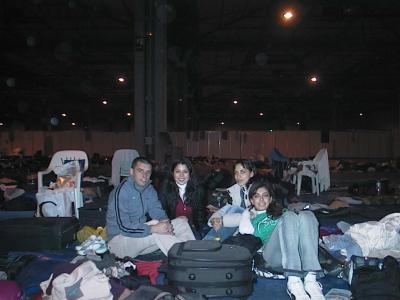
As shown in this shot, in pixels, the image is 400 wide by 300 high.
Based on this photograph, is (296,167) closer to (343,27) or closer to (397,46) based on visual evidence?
(343,27)

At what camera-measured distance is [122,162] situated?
891 centimetres

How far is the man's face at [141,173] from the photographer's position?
4352 millimetres

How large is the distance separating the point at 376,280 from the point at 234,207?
1746 millimetres

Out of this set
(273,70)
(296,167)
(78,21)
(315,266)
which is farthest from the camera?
(273,70)

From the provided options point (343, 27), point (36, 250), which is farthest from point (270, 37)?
point (36, 250)

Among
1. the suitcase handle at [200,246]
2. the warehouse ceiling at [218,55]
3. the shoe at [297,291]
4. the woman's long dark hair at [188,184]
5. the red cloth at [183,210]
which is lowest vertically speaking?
the shoe at [297,291]

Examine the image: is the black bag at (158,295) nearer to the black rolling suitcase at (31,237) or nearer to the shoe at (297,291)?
the shoe at (297,291)

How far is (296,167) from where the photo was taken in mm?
10250

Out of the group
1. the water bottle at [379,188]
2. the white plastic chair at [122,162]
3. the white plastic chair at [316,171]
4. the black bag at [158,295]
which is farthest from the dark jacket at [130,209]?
the water bottle at [379,188]

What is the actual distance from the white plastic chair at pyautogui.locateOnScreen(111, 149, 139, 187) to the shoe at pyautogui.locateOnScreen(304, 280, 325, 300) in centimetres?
580

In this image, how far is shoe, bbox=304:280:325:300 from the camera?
3377mm

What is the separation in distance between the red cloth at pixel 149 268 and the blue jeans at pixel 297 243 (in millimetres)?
1086

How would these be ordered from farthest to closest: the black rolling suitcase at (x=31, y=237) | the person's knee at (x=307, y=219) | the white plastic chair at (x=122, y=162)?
the white plastic chair at (x=122, y=162)
the black rolling suitcase at (x=31, y=237)
the person's knee at (x=307, y=219)

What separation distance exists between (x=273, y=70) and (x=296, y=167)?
9.91 m
